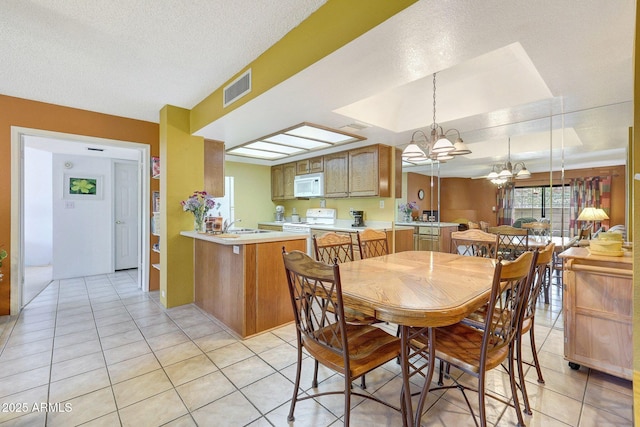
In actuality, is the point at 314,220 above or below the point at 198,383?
above

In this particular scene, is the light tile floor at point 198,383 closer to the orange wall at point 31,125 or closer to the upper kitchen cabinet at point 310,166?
the orange wall at point 31,125

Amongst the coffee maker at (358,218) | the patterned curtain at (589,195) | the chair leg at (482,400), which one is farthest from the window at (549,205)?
the chair leg at (482,400)

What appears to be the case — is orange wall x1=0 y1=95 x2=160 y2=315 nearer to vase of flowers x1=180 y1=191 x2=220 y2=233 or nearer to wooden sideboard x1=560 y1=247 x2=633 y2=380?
vase of flowers x1=180 y1=191 x2=220 y2=233

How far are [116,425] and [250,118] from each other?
101 inches

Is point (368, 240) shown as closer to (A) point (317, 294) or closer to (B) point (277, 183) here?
(A) point (317, 294)

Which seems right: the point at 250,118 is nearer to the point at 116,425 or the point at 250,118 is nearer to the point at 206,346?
the point at 206,346

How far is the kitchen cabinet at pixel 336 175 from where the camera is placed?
4.57 m

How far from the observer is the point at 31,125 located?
3.10m

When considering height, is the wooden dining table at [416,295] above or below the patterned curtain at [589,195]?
below

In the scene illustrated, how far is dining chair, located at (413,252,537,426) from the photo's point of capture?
1.24 meters

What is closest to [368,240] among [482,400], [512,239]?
[482,400]

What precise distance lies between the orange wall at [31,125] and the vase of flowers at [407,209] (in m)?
4.32

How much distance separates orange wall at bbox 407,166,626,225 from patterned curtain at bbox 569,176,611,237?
4 centimetres

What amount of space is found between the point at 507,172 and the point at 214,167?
3719 mm
